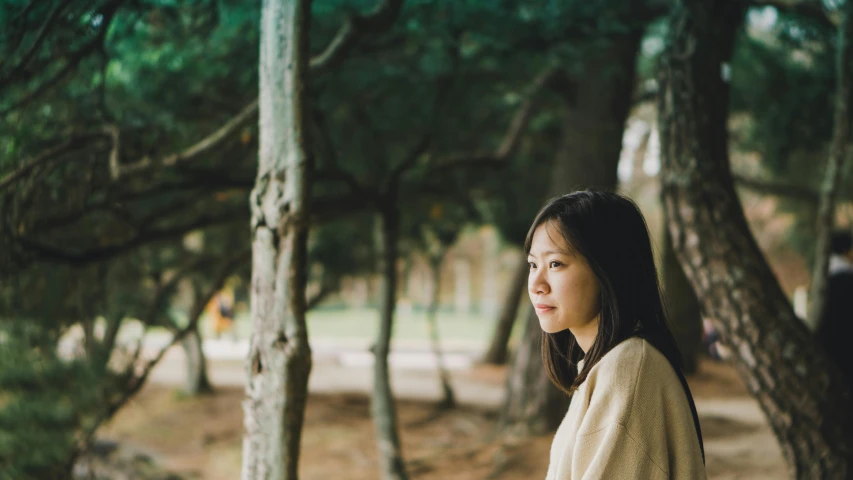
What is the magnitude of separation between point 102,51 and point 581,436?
4.36 meters

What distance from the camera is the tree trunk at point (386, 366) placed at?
7.67 metres

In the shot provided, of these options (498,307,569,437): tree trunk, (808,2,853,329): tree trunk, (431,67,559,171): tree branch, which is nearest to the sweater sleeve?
(808,2,853,329): tree trunk

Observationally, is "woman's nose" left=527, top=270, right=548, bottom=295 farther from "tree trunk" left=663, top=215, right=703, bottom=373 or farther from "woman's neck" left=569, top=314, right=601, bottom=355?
Result: "tree trunk" left=663, top=215, right=703, bottom=373

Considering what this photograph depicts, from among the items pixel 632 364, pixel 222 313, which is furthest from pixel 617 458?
pixel 222 313

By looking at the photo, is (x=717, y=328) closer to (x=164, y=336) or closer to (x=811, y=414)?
(x=811, y=414)

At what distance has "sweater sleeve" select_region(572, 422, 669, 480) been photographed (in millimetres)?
1705

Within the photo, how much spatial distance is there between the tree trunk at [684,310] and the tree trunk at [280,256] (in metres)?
10.5

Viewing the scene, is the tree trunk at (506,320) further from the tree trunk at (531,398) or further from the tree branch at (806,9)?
the tree branch at (806,9)

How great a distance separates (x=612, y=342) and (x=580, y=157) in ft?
24.6

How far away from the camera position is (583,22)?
6.65 meters

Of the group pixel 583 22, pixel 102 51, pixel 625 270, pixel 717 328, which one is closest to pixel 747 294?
pixel 717 328

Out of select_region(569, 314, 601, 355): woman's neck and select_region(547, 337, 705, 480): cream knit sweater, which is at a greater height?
select_region(569, 314, 601, 355): woman's neck

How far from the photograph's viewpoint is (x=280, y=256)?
3391mm

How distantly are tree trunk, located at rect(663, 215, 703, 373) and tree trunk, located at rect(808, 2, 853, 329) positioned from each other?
8.09m
